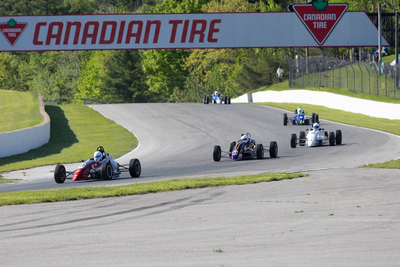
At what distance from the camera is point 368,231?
26.4 ft

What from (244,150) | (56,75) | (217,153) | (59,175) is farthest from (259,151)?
(56,75)

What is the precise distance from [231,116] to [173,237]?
28.1 m

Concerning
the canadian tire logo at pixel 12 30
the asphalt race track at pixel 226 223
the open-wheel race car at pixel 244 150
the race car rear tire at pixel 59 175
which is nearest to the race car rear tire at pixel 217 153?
the open-wheel race car at pixel 244 150

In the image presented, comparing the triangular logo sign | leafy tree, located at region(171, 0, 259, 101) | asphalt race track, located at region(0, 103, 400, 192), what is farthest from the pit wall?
leafy tree, located at region(171, 0, 259, 101)

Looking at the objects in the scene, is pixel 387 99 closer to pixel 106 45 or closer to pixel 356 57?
pixel 106 45

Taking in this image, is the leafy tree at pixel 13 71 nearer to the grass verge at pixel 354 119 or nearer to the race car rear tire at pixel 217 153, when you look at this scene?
the grass verge at pixel 354 119

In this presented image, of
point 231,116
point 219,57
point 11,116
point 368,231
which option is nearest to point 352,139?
point 231,116

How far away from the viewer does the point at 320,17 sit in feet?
113

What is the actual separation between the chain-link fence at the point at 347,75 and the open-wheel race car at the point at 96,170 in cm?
2282

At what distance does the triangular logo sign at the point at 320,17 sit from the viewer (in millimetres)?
33875

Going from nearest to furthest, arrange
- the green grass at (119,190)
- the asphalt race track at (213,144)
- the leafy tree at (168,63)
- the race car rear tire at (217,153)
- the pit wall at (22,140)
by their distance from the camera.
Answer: the green grass at (119,190), the asphalt race track at (213,144), the race car rear tire at (217,153), the pit wall at (22,140), the leafy tree at (168,63)

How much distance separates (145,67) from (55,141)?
196ft

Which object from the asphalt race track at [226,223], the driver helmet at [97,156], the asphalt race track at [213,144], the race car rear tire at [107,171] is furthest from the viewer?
the asphalt race track at [213,144]

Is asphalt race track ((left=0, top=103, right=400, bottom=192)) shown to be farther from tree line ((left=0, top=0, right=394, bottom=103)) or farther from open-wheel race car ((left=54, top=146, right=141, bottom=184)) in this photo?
tree line ((left=0, top=0, right=394, bottom=103))
